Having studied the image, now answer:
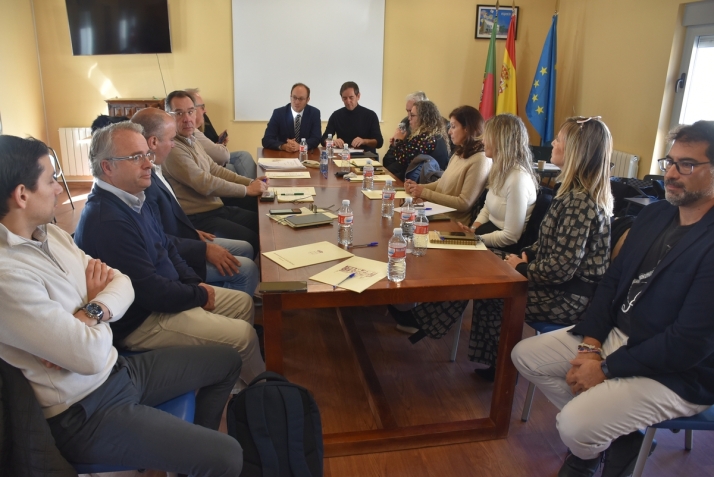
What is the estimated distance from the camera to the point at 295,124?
16.3ft

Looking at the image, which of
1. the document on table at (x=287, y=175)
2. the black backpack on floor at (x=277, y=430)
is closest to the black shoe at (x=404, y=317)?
the document on table at (x=287, y=175)

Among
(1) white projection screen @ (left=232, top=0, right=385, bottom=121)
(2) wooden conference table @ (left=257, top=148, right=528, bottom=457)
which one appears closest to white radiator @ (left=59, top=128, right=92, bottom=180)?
(1) white projection screen @ (left=232, top=0, right=385, bottom=121)

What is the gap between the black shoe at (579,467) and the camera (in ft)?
5.70

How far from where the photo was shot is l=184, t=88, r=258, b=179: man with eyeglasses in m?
3.79

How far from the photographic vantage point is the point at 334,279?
5.86 ft

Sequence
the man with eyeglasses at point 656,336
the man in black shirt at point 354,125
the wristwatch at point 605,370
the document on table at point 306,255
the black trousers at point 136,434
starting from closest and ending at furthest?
the black trousers at point 136,434
the man with eyeglasses at point 656,336
the wristwatch at point 605,370
the document on table at point 306,255
the man in black shirt at point 354,125

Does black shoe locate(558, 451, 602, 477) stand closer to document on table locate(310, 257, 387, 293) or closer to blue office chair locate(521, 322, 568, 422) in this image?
blue office chair locate(521, 322, 568, 422)

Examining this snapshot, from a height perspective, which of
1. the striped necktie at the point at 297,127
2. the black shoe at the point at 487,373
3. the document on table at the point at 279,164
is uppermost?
the striped necktie at the point at 297,127

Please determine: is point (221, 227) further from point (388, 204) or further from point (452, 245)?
point (452, 245)

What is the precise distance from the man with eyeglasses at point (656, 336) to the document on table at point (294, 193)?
1658mm

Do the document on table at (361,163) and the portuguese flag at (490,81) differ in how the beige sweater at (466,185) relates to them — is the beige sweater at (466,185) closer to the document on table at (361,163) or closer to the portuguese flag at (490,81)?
the document on table at (361,163)

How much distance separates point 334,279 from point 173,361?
57 centimetres

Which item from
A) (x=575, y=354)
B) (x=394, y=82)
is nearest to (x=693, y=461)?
(x=575, y=354)

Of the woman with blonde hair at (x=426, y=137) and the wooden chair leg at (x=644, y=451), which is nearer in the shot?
the wooden chair leg at (x=644, y=451)
